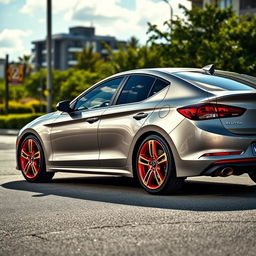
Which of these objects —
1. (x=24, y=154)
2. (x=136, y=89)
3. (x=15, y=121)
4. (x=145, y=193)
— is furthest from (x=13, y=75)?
(x=145, y=193)

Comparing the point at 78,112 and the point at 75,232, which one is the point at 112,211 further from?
the point at 78,112

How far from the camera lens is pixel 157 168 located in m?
7.79

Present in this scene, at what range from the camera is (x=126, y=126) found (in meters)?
8.23

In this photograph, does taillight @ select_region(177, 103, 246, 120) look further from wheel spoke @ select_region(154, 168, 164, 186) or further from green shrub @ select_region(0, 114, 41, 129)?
green shrub @ select_region(0, 114, 41, 129)

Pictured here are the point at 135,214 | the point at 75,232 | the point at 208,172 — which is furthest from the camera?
the point at 208,172

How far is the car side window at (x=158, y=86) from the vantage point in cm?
817

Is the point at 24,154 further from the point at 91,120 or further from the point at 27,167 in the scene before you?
the point at 91,120

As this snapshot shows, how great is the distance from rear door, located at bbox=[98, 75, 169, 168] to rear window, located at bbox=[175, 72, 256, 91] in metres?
0.34

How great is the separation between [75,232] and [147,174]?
246cm

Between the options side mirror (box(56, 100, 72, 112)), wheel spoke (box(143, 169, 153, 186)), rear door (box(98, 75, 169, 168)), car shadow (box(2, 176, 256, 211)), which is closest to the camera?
car shadow (box(2, 176, 256, 211))

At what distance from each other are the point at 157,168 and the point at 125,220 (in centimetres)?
175

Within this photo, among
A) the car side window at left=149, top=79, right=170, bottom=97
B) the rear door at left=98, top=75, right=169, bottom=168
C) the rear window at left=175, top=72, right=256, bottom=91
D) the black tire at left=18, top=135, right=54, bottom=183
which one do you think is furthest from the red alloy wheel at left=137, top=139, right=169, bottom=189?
the black tire at left=18, top=135, right=54, bottom=183

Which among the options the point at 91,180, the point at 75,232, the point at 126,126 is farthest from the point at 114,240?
the point at 91,180

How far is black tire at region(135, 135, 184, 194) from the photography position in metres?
7.63
